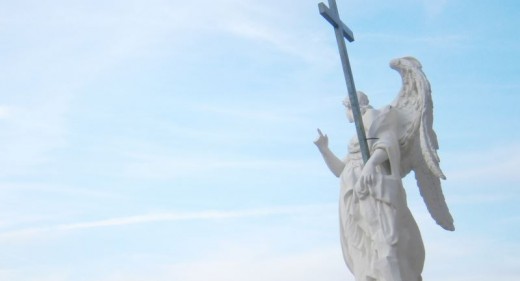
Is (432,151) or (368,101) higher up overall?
(368,101)

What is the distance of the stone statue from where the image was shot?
892cm

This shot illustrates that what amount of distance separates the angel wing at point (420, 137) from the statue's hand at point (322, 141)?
3.06 ft

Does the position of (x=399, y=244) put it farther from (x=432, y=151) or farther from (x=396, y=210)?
(x=432, y=151)

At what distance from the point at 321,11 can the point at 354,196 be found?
2.06m

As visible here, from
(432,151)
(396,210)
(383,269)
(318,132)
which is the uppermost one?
(318,132)

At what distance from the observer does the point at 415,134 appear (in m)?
9.46

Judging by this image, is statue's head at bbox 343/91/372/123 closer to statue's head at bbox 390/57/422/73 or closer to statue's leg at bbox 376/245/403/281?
statue's head at bbox 390/57/422/73

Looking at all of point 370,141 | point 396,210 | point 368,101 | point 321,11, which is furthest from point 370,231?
point 321,11

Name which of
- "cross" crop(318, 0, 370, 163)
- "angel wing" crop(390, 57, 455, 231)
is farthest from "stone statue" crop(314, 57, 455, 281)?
"cross" crop(318, 0, 370, 163)

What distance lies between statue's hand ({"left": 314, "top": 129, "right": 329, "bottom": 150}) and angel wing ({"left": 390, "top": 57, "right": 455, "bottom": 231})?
3.06 ft

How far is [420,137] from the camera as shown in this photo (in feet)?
30.6

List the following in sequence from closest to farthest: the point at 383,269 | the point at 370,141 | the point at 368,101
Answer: the point at 383,269 → the point at 370,141 → the point at 368,101

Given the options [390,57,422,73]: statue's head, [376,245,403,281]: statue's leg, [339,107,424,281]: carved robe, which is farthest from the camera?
[390,57,422,73]: statue's head

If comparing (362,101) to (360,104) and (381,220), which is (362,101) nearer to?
(360,104)
